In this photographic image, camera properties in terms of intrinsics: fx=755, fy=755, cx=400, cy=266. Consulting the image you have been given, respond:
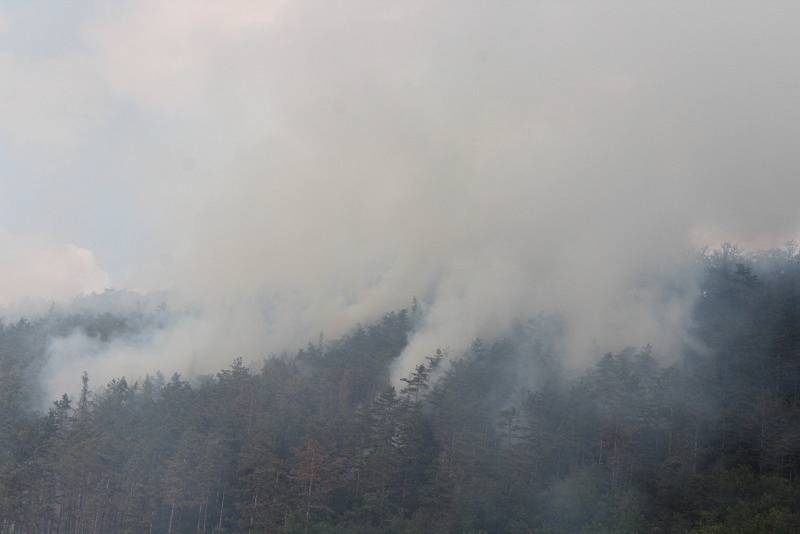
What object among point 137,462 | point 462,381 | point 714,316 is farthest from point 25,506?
point 714,316

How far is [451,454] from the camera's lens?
76500 mm

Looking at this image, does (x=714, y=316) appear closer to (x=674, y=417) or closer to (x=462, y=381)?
(x=674, y=417)

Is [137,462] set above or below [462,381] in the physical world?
below

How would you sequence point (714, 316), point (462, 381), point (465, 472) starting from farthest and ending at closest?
point (714, 316) < point (462, 381) < point (465, 472)

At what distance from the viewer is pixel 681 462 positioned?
7000cm

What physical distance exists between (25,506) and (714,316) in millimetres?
89044

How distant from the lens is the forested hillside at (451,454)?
68.1m

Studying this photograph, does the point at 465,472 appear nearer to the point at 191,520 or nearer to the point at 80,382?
the point at 191,520

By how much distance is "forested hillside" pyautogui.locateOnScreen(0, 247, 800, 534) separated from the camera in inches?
2682

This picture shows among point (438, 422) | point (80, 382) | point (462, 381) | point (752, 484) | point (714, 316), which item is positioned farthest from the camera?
point (80, 382)

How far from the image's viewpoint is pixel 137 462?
247ft

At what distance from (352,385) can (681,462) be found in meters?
50.2

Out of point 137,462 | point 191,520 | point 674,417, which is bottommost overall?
point 191,520

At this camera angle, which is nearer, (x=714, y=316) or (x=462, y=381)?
(x=462, y=381)
